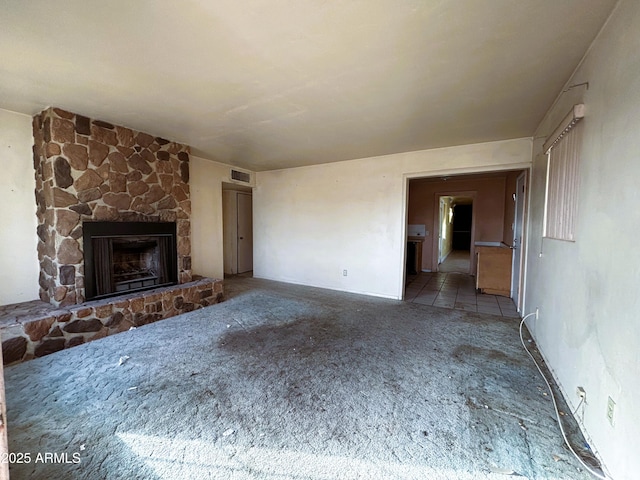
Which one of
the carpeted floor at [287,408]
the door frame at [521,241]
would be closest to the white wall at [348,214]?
the door frame at [521,241]

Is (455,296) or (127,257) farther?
(455,296)

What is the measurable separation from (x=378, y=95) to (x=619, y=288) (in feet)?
7.09

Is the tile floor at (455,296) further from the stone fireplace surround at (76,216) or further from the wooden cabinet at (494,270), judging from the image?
the stone fireplace surround at (76,216)

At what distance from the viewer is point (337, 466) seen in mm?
1397

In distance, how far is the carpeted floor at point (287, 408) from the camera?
141 centimetres

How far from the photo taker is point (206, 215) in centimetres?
493

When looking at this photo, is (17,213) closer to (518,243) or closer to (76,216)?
(76,216)

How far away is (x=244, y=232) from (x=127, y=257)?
11.1 feet

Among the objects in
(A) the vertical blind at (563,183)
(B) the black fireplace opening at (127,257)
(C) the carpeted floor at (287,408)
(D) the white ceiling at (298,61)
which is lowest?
(C) the carpeted floor at (287,408)

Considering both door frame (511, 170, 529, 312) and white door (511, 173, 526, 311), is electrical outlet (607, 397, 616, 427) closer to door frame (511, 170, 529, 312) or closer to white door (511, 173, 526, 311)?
door frame (511, 170, 529, 312)

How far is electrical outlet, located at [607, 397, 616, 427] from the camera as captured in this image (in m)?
1.35

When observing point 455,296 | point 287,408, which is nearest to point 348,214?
point 455,296

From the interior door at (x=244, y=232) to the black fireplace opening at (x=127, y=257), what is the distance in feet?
9.27

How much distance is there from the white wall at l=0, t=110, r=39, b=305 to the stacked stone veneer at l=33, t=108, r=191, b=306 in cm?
9
